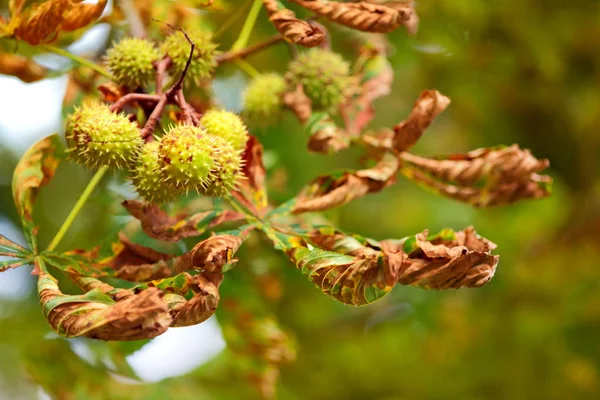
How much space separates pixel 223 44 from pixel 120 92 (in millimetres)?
1115

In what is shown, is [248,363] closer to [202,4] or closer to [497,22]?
[202,4]

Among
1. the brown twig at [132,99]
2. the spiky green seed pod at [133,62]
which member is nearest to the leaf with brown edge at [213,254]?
the brown twig at [132,99]

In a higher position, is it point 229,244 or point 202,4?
point 202,4

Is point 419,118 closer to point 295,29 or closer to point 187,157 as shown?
point 295,29

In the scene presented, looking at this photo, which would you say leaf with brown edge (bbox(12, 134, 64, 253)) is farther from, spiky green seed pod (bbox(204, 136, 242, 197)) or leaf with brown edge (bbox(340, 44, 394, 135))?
leaf with brown edge (bbox(340, 44, 394, 135))

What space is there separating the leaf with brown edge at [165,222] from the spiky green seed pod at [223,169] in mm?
121

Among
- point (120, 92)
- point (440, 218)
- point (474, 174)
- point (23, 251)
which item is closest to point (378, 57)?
point (474, 174)

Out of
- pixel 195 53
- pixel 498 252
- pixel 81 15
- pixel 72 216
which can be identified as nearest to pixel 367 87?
pixel 195 53

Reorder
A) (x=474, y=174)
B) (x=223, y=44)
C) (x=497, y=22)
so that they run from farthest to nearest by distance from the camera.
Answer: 1. (x=497, y=22)
2. (x=223, y=44)
3. (x=474, y=174)

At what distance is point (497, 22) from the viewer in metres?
3.19

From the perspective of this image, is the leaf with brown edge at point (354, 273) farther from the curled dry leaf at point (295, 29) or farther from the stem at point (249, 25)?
the stem at point (249, 25)

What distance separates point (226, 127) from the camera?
5.09 feet

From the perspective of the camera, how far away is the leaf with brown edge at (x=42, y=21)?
1.56 meters

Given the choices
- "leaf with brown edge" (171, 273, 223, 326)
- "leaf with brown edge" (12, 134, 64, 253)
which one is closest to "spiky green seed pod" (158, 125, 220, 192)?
"leaf with brown edge" (171, 273, 223, 326)
